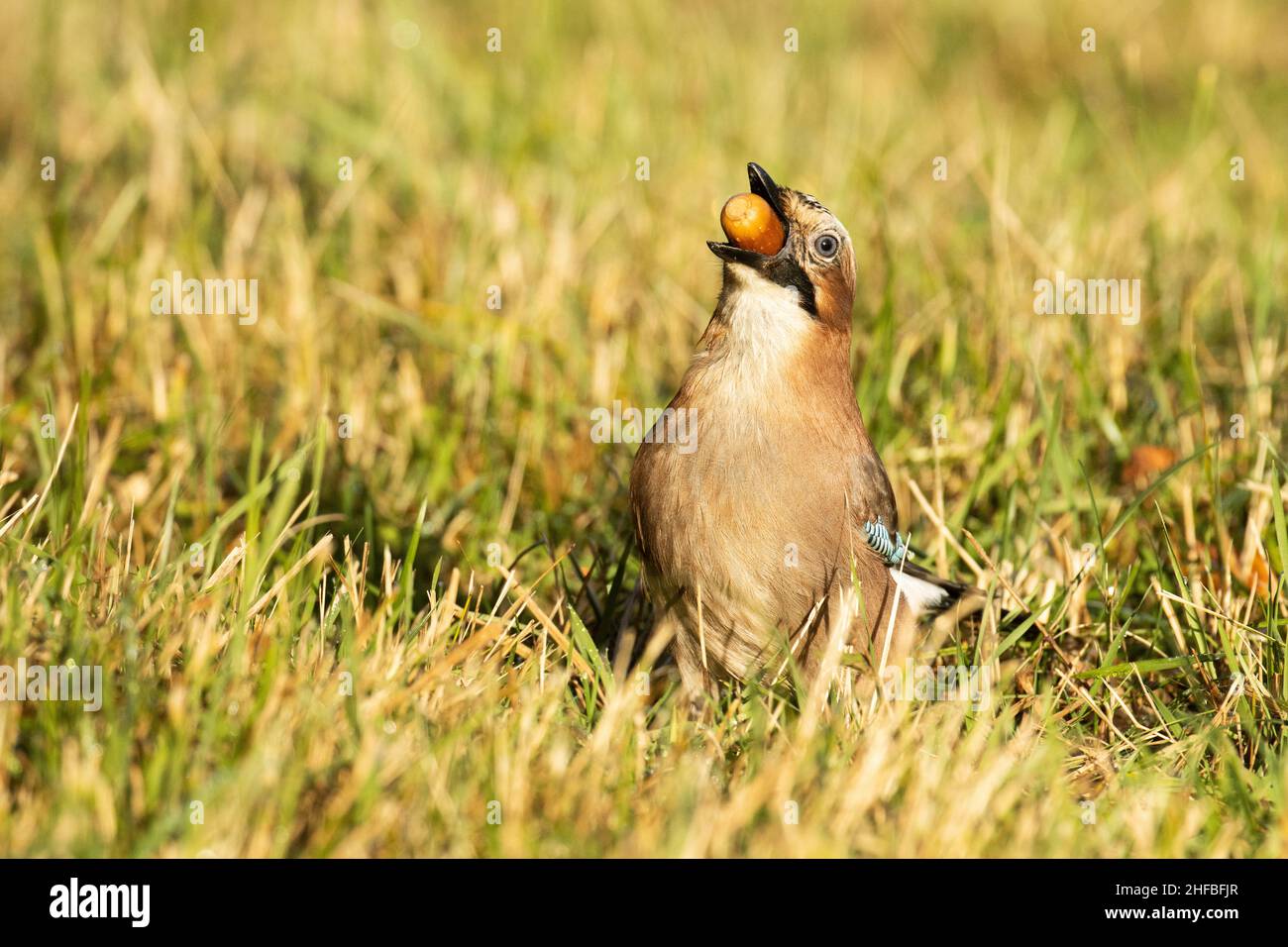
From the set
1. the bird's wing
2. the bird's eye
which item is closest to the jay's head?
the bird's eye

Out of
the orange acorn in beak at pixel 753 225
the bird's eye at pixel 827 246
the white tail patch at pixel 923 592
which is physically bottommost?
the white tail patch at pixel 923 592

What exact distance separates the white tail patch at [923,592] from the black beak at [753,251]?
2.92 ft

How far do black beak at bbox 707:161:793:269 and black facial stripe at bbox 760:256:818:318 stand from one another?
0.02 meters

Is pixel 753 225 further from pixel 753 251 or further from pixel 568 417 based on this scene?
pixel 568 417

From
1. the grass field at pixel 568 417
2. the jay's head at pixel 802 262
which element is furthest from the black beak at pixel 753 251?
the grass field at pixel 568 417

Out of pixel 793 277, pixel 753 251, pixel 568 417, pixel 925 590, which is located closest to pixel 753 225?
pixel 753 251

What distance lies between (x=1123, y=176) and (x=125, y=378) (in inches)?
183

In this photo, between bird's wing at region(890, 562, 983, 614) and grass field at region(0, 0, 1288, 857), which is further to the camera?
bird's wing at region(890, 562, 983, 614)

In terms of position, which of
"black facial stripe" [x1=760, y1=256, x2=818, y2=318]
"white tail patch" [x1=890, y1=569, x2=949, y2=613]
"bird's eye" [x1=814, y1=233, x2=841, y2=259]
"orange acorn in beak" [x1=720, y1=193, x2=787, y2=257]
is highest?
"orange acorn in beak" [x1=720, y1=193, x2=787, y2=257]

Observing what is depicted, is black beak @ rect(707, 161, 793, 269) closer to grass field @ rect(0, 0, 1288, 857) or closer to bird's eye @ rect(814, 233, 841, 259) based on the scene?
bird's eye @ rect(814, 233, 841, 259)

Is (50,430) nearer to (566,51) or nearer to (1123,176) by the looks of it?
(566,51)

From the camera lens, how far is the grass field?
2.79 m

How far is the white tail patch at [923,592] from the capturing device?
3.89 m

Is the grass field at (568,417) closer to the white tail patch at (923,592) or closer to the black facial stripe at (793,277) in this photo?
the white tail patch at (923,592)
